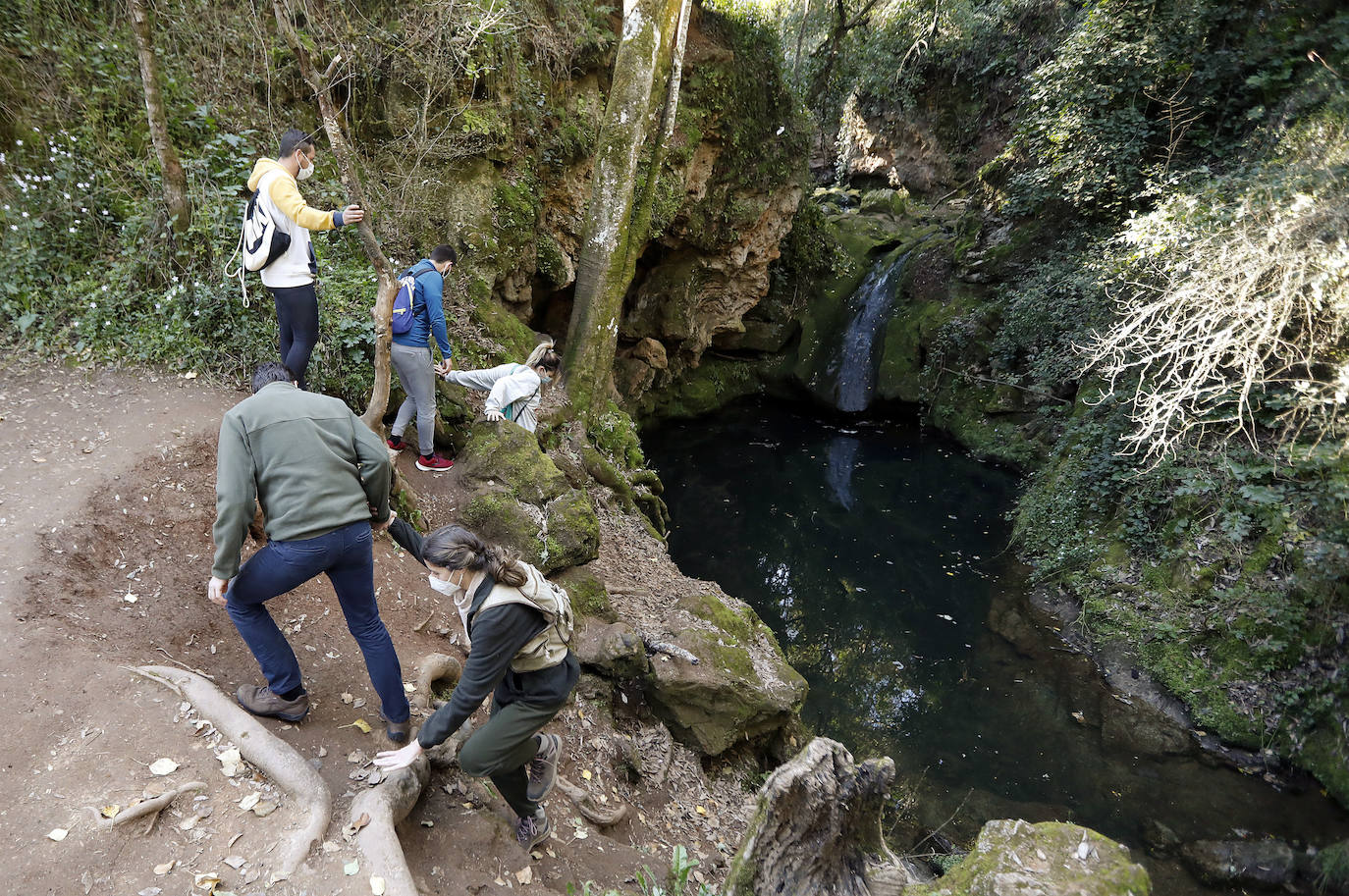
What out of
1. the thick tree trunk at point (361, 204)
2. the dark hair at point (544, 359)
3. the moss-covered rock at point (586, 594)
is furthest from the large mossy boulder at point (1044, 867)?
the dark hair at point (544, 359)

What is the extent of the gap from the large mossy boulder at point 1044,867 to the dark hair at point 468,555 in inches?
90.2

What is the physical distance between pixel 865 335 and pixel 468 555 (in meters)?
16.2

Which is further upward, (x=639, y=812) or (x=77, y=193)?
(x=77, y=193)

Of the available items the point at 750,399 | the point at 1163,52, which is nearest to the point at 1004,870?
the point at 1163,52

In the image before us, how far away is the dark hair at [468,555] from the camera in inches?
106

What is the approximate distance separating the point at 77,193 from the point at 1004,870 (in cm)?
862

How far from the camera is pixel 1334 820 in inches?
262

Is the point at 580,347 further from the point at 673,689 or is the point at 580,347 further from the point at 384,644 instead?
the point at 384,644

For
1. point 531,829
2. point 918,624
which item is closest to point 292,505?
point 531,829

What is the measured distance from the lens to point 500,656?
280cm

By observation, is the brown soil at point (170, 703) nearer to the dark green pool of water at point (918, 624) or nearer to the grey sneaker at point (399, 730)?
the grey sneaker at point (399, 730)

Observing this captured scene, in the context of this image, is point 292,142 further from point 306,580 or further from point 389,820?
point 389,820

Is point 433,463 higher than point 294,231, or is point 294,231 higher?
point 294,231

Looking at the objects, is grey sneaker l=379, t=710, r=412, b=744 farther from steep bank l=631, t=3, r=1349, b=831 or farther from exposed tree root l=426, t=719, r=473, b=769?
steep bank l=631, t=3, r=1349, b=831
